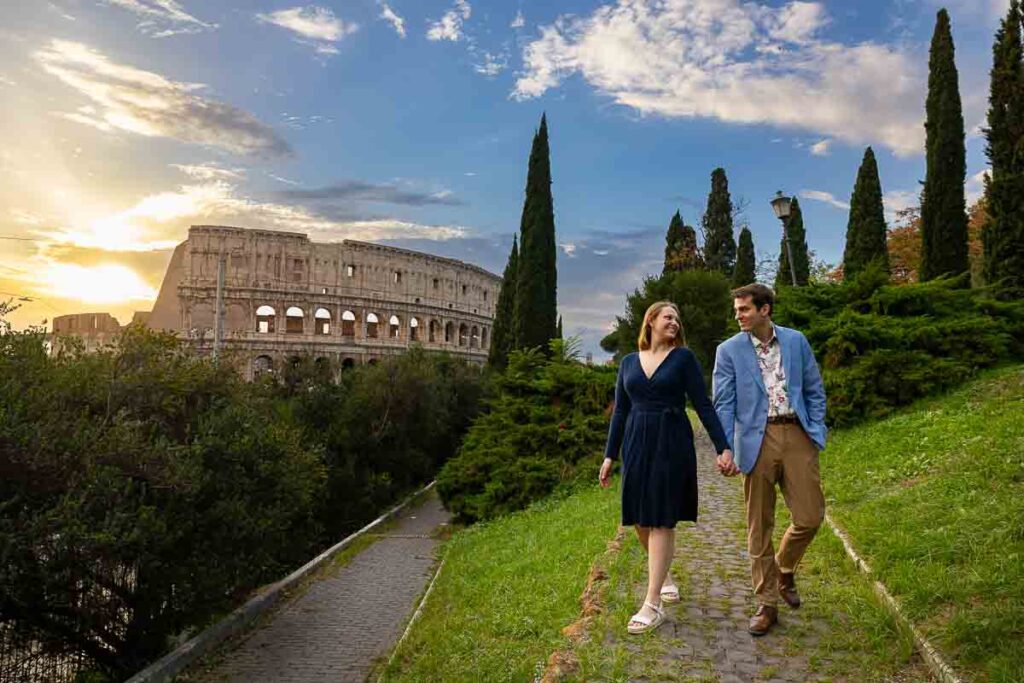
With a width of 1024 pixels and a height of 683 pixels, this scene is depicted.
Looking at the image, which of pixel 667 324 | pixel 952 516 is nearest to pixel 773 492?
pixel 667 324

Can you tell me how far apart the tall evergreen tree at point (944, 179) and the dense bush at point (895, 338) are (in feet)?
17.0

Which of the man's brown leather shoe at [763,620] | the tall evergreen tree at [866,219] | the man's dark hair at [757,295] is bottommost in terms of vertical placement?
the man's brown leather shoe at [763,620]

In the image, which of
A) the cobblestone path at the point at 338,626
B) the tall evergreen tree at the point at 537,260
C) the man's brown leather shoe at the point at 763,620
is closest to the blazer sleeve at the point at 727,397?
the man's brown leather shoe at the point at 763,620

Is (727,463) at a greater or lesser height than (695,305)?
lesser

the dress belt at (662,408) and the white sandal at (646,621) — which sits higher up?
the dress belt at (662,408)

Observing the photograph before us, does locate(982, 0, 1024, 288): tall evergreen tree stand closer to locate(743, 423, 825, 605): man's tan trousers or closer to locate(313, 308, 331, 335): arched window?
locate(743, 423, 825, 605): man's tan trousers

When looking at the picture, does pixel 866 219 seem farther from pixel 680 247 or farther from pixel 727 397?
pixel 727 397

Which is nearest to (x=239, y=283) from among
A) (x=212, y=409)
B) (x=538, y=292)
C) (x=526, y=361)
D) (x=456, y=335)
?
(x=456, y=335)

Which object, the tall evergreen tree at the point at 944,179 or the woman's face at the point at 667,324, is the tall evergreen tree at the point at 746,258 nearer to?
the tall evergreen tree at the point at 944,179

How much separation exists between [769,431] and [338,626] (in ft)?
22.1

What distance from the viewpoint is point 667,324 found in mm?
4469

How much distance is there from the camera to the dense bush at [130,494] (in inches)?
258

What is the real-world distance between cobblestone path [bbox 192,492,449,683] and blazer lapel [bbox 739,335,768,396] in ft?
17.0

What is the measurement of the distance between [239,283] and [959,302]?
51701 mm
